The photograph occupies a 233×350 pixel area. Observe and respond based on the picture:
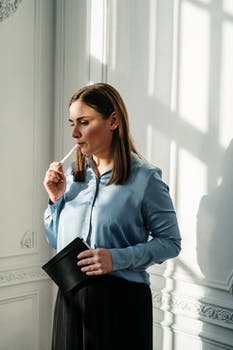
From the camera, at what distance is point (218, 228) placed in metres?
1.59

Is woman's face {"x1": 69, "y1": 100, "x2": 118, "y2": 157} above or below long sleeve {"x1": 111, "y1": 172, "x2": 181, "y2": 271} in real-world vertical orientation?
above

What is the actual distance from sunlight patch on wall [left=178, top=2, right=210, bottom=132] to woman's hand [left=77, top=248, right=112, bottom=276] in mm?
592

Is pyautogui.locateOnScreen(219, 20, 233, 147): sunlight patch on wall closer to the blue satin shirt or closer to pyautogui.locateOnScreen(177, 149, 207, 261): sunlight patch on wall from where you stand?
pyautogui.locateOnScreen(177, 149, 207, 261): sunlight patch on wall

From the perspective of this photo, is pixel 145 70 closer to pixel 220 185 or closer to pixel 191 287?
pixel 220 185

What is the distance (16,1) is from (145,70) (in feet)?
2.04

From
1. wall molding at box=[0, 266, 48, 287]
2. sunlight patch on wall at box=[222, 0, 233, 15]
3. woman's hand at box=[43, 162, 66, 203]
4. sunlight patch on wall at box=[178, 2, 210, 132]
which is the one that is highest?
sunlight patch on wall at box=[222, 0, 233, 15]

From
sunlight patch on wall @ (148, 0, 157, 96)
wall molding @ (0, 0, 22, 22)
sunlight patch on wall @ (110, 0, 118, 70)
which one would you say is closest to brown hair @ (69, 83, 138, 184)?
sunlight patch on wall @ (148, 0, 157, 96)

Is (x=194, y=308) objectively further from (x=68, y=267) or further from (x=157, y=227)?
(x=68, y=267)

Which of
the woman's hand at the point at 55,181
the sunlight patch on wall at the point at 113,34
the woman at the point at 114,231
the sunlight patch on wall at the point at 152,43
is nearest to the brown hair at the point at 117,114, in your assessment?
the woman at the point at 114,231

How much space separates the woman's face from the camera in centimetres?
138

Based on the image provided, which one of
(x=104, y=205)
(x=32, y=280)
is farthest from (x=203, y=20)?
(x=32, y=280)

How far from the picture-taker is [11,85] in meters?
1.95

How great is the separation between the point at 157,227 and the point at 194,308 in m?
0.45

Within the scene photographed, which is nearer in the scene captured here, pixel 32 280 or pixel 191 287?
pixel 191 287
